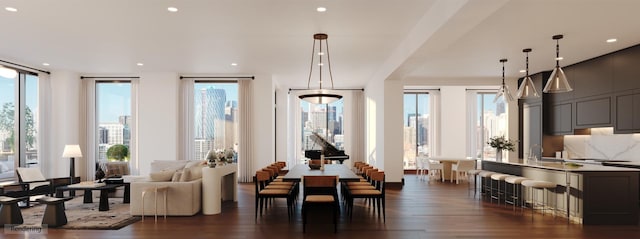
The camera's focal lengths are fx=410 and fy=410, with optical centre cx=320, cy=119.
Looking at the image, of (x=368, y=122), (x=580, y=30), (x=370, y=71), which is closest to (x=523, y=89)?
(x=580, y=30)

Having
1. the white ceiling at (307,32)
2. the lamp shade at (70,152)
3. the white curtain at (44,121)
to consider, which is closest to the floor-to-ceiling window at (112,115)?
the white curtain at (44,121)

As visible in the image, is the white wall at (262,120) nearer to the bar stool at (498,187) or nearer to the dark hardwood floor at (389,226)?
the dark hardwood floor at (389,226)

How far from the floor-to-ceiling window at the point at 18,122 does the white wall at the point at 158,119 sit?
98.0 inches

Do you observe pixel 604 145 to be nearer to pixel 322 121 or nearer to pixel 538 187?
pixel 538 187

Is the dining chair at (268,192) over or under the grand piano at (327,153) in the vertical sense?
under

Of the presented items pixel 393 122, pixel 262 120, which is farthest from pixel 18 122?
pixel 393 122

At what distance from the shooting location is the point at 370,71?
11195 millimetres

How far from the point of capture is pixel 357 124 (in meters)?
14.8

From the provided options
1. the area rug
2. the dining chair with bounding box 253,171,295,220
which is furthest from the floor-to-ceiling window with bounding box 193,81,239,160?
the dining chair with bounding box 253,171,295,220

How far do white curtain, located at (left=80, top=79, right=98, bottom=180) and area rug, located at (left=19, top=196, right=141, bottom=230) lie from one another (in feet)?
12.3

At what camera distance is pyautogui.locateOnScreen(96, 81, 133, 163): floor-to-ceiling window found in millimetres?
11695

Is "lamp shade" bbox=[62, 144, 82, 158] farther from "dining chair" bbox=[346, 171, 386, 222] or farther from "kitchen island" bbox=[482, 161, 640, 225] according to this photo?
"kitchen island" bbox=[482, 161, 640, 225]

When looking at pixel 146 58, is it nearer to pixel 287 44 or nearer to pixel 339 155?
pixel 287 44

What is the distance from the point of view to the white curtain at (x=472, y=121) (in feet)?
49.1
